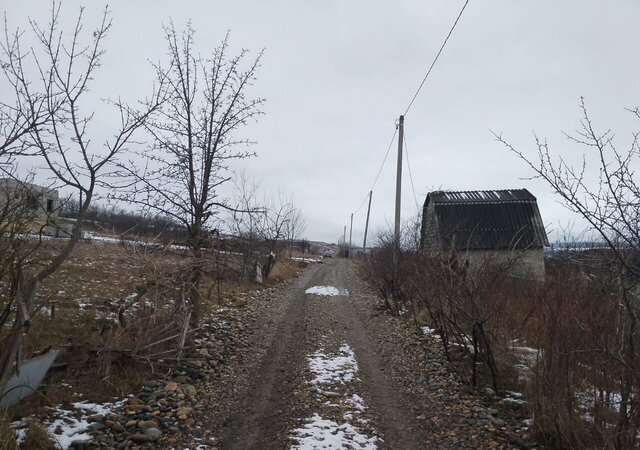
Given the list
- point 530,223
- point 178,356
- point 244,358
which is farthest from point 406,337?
point 530,223

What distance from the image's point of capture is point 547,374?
4.72 meters

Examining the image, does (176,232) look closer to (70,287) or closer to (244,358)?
(244,358)

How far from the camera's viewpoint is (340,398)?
19.3 feet

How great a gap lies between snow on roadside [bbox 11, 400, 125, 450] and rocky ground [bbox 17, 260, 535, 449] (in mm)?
87

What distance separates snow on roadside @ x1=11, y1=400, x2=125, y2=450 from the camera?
436 centimetres

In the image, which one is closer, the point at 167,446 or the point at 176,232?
the point at 167,446

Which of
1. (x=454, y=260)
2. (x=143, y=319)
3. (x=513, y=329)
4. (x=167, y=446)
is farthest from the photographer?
(x=454, y=260)

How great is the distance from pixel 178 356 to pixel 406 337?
200 inches

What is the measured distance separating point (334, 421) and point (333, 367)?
2.18 m

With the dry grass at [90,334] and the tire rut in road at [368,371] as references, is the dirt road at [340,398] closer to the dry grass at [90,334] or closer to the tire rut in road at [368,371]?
the tire rut in road at [368,371]

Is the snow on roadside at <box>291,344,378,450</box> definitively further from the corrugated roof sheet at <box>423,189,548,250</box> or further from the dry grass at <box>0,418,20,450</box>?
the corrugated roof sheet at <box>423,189,548,250</box>

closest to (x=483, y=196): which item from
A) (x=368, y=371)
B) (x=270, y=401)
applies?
(x=368, y=371)

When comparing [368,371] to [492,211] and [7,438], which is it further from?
[492,211]

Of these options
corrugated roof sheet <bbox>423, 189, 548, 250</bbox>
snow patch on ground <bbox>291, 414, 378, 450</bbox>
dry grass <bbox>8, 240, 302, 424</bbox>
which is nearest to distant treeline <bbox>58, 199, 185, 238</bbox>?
dry grass <bbox>8, 240, 302, 424</bbox>
